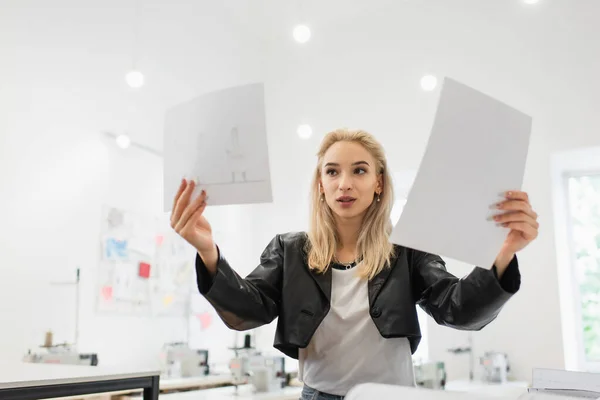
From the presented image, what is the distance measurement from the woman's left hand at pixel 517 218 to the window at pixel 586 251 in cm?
345

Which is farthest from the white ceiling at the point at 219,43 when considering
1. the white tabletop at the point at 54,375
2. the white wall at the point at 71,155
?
the white tabletop at the point at 54,375

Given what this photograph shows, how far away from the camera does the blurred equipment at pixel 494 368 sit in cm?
374

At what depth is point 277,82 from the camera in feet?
18.2

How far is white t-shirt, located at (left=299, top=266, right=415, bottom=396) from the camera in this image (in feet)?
3.95

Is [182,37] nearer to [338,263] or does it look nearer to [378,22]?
[378,22]

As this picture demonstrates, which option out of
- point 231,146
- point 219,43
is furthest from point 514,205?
point 219,43

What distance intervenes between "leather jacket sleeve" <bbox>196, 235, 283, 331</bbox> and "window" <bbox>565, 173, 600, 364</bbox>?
11.2 feet

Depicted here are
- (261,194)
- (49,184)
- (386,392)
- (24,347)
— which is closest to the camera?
(386,392)

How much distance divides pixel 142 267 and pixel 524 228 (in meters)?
3.48

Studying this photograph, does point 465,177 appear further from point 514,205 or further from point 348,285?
point 348,285

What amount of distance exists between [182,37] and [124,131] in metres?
1.11

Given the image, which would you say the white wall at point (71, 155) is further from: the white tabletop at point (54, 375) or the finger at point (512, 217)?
the finger at point (512, 217)

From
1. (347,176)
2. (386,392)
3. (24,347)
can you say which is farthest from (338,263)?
(24,347)

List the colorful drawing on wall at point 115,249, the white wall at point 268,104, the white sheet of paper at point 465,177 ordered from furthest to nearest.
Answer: the colorful drawing on wall at point 115,249
the white wall at point 268,104
the white sheet of paper at point 465,177
